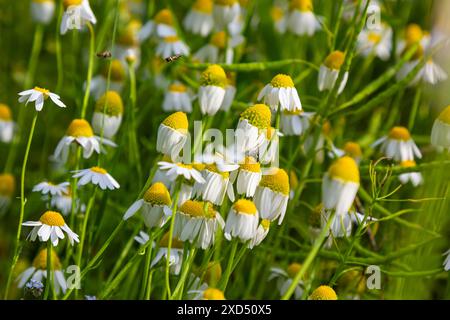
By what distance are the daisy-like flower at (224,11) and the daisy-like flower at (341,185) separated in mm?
1024

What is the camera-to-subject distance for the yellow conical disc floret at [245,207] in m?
1.23

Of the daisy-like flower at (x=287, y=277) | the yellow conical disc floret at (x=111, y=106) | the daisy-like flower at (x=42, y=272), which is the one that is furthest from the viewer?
the yellow conical disc floret at (x=111, y=106)

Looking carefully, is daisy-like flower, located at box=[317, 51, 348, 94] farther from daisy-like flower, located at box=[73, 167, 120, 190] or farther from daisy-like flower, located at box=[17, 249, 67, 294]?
daisy-like flower, located at box=[17, 249, 67, 294]

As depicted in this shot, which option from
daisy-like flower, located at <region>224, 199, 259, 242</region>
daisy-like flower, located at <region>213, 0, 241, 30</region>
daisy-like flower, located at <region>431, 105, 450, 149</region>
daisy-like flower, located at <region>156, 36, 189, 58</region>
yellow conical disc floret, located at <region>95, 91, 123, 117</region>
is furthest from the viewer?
daisy-like flower, located at <region>156, 36, 189, 58</region>

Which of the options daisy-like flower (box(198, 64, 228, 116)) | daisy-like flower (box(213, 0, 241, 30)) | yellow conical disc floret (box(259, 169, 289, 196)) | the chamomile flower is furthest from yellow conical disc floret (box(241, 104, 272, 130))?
daisy-like flower (box(213, 0, 241, 30))

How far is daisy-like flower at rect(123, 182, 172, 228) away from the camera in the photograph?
1.35 meters

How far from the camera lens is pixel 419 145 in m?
2.33

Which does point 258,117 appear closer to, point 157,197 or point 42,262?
point 157,197

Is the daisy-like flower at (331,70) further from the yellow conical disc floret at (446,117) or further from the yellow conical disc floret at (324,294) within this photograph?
the yellow conical disc floret at (324,294)

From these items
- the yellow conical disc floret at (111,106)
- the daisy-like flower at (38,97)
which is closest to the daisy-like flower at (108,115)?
the yellow conical disc floret at (111,106)

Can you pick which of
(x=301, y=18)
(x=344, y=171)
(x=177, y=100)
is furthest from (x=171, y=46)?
(x=344, y=171)

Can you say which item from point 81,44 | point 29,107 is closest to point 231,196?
point 29,107

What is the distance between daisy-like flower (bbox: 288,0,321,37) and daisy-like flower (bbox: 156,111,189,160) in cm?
101
